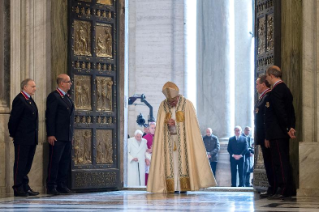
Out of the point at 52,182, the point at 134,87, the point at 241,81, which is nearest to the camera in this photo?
the point at 52,182

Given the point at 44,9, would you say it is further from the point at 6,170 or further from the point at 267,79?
the point at 267,79

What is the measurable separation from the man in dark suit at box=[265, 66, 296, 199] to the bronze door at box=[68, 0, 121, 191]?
353cm

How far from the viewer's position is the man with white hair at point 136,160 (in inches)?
764

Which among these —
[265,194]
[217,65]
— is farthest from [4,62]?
[217,65]

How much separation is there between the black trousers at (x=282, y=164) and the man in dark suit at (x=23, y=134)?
365 cm

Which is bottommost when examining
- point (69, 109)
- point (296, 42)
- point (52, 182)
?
point (52, 182)

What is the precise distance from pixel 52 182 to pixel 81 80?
1.91 m

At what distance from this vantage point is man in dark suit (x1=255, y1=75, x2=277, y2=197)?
13.0 metres

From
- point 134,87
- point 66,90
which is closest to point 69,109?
point 66,90

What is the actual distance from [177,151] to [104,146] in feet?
5.16

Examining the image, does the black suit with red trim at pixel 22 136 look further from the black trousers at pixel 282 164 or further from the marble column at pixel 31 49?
the black trousers at pixel 282 164

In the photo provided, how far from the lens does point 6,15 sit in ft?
47.2

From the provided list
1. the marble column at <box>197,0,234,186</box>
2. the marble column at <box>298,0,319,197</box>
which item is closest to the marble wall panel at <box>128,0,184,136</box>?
the marble column at <box>197,0,234,186</box>

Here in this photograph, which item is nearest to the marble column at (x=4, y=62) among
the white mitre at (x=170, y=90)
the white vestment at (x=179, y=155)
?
the white vestment at (x=179, y=155)
